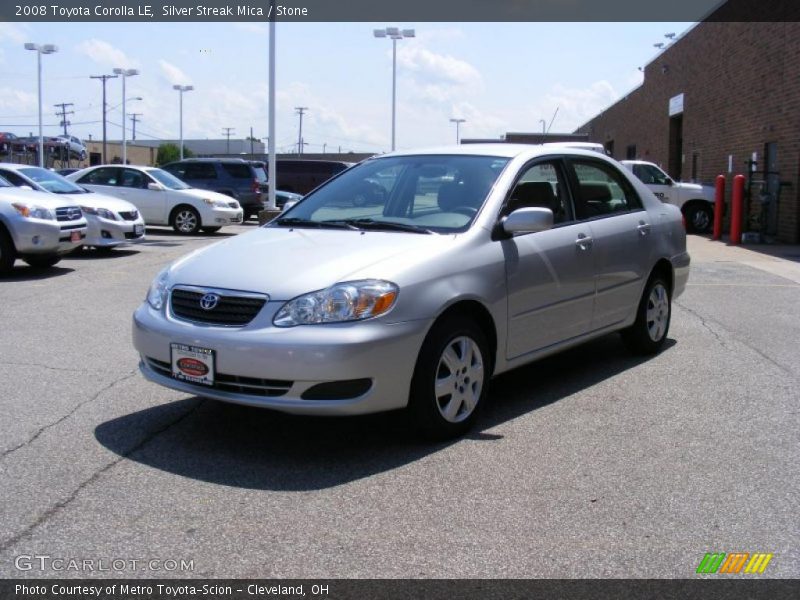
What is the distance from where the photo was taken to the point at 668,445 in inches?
193

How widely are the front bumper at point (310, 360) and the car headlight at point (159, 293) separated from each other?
1.24 feet

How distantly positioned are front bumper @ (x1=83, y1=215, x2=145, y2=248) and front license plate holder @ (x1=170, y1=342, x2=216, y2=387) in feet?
31.7

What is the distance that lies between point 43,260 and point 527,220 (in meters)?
9.23

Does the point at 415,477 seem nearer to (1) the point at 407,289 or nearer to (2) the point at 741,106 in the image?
(1) the point at 407,289

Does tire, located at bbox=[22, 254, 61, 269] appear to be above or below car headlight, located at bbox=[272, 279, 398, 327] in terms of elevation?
below

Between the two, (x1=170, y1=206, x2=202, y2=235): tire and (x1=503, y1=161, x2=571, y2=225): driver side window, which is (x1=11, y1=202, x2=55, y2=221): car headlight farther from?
(x1=503, y1=161, x2=571, y2=225): driver side window

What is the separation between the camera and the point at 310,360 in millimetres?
4316

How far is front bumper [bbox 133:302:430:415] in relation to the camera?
4.33 meters

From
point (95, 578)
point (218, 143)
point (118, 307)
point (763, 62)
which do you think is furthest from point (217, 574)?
point (218, 143)

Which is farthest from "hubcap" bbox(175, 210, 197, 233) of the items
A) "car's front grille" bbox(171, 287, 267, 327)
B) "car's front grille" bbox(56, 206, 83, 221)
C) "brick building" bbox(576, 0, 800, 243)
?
"car's front grille" bbox(171, 287, 267, 327)

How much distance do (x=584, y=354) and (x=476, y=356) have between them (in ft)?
8.45

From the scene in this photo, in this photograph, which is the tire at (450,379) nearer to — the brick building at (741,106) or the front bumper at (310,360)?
the front bumper at (310,360)

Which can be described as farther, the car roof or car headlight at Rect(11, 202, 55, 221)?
car headlight at Rect(11, 202, 55, 221)
